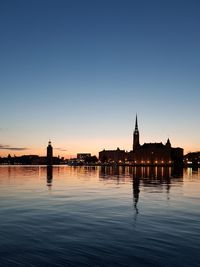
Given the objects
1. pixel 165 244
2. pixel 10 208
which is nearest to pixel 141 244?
pixel 165 244

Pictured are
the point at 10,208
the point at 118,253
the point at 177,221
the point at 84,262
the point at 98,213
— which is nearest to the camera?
the point at 84,262

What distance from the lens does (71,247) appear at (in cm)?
1659

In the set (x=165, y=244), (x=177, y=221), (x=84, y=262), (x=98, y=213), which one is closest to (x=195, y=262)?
(x=165, y=244)

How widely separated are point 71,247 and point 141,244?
3761 millimetres

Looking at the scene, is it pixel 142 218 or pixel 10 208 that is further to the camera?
pixel 10 208

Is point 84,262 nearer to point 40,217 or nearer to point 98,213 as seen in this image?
point 40,217

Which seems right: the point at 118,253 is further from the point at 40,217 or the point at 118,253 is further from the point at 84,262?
the point at 40,217

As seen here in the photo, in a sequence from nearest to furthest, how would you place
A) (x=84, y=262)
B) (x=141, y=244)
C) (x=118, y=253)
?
(x=84, y=262), (x=118, y=253), (x=141, y=244)

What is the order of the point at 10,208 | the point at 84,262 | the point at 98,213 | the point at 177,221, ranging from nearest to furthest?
1. the point at 84,262
2. the point at 177,221
3. the point at 98,213
4. the point at 10,208

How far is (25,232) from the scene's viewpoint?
20.0 metres

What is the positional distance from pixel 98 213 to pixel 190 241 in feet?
36.4

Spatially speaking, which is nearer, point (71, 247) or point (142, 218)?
point (71, 247)

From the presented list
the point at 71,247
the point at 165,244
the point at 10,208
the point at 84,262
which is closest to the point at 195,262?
the point at 165,244

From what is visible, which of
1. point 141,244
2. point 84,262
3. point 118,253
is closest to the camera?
point 84,262
